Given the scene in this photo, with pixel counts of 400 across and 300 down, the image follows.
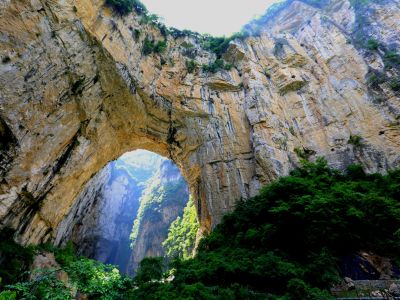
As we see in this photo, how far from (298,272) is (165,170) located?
1390 inches

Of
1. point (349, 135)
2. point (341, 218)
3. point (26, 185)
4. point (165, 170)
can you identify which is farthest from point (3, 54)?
point (165, 170)

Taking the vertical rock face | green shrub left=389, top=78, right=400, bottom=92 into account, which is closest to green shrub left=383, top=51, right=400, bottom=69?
green shrub left=389, top=78, right=400, bottom=92

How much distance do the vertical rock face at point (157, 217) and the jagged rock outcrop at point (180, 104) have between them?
17.0 m

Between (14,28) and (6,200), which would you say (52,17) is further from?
(6,200)

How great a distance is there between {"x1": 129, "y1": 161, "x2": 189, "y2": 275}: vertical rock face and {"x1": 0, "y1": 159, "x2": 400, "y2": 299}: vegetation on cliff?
2312cm

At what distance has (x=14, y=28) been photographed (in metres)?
9.84

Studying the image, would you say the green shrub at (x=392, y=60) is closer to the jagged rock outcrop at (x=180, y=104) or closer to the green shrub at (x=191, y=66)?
the jagged rock outcrop at (x=180, y=104)

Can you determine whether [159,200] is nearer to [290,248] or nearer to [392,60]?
[290,248]

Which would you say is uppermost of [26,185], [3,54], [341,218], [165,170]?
[165,170]

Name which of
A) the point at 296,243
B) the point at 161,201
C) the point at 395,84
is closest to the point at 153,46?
the point at 296,243

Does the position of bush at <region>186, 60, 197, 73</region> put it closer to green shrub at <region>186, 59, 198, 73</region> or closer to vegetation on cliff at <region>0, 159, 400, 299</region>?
green shrub at <region>186, 59, 198, 73</region>

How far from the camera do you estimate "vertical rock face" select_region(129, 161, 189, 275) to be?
3222 centimetres

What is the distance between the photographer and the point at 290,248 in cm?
920

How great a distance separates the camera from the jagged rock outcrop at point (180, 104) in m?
10.6
